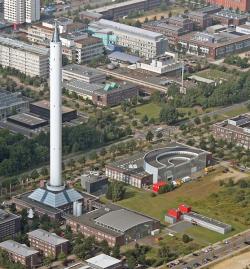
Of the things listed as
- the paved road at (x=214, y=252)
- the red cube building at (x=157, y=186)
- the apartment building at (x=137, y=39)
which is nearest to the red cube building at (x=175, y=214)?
the paved road at (x=214, y=252)

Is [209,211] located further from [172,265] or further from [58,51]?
[58,51]

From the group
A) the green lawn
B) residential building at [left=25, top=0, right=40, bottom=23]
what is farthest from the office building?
residential building at [left=25, top=0, right=40, bottom=23]

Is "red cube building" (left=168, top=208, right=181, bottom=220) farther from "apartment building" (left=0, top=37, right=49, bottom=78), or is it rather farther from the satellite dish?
"apartment building" (left=0, top=37, right=49, bottom=78)

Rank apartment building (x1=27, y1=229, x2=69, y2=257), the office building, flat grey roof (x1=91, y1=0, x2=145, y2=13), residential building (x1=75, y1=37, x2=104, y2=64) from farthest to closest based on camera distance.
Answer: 1. flat grey roof (x1=91, y1=0, x2=145, y2=13)
2. residential building (x1=75, y1=37, x2=104, y2=64)
3. the office building
4. apartment building (x1=27, y1=229, x2=69, y2=257)

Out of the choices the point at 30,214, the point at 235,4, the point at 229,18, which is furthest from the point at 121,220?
the point at 235,4

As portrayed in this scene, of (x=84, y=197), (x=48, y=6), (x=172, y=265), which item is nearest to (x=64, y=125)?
(x=84, y=197)

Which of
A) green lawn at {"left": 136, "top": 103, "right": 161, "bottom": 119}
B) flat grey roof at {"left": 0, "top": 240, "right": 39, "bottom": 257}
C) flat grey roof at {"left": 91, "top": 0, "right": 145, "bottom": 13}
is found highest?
flat grey roof at {"left": 0, "top": 240, "right": 39, "bottom": 257}
